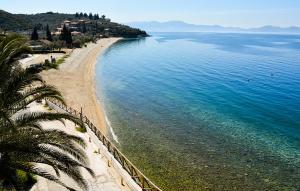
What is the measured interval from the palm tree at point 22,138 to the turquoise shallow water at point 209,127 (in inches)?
538

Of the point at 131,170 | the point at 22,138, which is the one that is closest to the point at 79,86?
the point at 131,170

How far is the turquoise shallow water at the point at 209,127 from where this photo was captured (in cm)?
2939

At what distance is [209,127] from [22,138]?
103 feet

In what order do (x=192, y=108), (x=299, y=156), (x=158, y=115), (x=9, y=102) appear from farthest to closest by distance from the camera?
(x=192, y=108) < (x=158, y=115) < (x=299, y=156) < (x=9, y=102)

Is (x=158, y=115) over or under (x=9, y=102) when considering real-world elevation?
under

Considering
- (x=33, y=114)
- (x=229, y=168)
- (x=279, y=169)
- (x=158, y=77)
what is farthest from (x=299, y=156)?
(x=158, y=77)

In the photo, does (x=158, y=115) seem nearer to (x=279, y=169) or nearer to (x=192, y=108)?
(x=192, y=108)

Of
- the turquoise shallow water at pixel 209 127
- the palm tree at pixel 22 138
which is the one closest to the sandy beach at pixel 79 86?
the turquoise shallow water at pixel 209 127

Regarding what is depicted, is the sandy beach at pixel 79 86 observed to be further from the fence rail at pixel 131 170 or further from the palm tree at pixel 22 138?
the palm tree at pixel 22 138

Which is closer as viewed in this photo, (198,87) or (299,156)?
(299,156)

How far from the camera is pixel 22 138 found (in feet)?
43.9

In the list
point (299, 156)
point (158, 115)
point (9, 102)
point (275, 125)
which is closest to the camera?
point (9, 102)

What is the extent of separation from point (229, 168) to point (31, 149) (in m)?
21.0

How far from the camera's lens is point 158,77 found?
8269 cm
